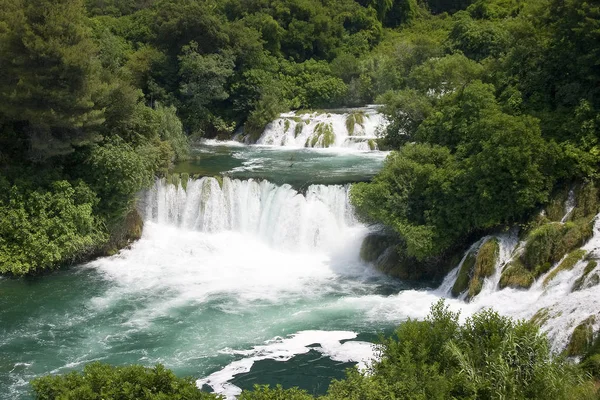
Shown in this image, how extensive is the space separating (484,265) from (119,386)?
1073 centimetres

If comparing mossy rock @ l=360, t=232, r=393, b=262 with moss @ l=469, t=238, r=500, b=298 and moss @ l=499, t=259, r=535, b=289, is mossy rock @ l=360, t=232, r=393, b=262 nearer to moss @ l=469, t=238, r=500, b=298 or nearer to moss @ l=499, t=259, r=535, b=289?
moss @ l=469, t=238, r=500, b=298

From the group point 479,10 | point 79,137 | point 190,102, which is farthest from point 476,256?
point 479,10

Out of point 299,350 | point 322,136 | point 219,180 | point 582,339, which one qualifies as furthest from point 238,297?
point 322,136

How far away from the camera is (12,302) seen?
59.1ft

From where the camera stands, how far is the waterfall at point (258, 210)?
22.3 metres

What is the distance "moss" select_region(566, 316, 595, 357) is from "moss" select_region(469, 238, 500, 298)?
4.07 metres

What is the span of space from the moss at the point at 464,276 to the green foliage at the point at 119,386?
9733 millimetres

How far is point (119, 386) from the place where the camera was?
8836 millimetres

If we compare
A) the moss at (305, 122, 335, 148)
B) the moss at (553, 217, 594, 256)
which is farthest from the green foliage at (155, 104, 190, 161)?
the moss at (553, 217, 594, 256)

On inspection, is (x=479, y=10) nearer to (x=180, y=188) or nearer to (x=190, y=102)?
(x=190, y=102)

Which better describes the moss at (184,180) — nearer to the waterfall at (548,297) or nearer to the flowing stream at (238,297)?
the flowing stream at (238,297)

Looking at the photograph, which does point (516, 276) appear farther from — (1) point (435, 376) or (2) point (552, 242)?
(1) point (435, 376)

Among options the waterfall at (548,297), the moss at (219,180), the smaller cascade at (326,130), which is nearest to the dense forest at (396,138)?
the waterfall at (548,297)

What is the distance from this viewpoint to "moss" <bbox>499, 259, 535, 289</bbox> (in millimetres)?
15633
